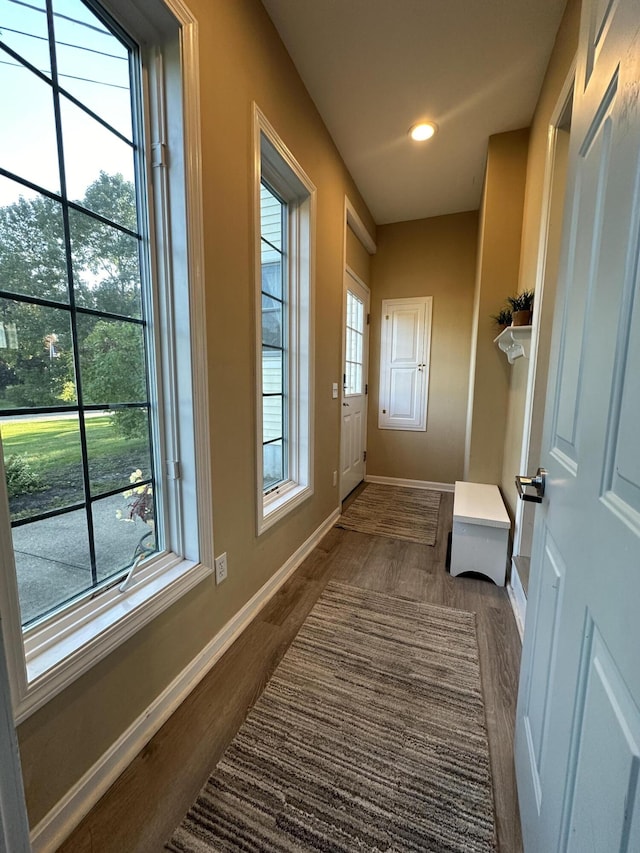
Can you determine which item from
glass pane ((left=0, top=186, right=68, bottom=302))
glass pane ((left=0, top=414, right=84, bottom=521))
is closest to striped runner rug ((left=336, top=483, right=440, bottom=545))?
glass pane ((left=0, top=414, right=84, bottom=521))

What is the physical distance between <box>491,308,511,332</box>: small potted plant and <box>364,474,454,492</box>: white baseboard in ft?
6.34

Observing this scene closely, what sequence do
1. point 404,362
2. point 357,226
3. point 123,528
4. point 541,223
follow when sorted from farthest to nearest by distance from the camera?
point 404,362, point 357,226, point 541,223, point 123,528

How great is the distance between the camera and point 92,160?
105cm

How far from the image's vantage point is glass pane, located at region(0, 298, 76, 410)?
86 cm

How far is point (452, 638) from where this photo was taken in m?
1.66

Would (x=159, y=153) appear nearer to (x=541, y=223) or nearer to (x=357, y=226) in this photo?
(x=541, y=223)

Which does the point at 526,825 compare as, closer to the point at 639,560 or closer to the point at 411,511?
the point at 639,560

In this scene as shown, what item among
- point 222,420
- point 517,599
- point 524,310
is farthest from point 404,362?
point 222,420

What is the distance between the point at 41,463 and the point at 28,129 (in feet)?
2.80

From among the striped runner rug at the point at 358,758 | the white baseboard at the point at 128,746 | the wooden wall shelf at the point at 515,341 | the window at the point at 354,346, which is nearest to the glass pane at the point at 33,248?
the white baseboard at the point at 128,746

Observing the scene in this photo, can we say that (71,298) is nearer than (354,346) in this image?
Yes

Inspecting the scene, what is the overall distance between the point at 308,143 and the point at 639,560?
8.45 feet

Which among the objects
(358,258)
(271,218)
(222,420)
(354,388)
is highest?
(358,258)

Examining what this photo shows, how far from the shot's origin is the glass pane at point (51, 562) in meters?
0.92
